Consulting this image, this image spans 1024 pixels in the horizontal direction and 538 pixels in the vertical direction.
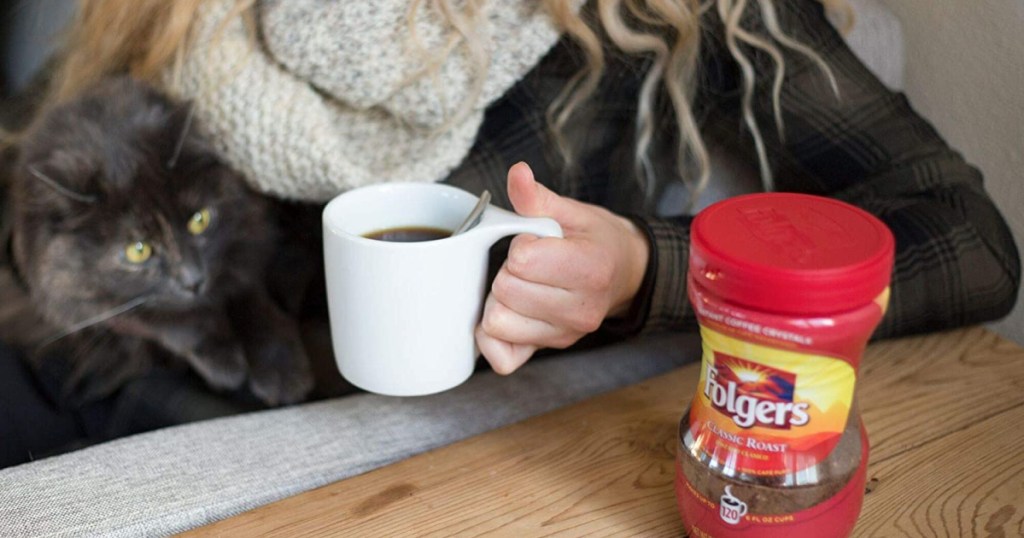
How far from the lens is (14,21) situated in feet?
4.58

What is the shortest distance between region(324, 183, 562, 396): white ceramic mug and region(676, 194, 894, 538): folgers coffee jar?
16cm

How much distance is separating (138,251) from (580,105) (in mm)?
465

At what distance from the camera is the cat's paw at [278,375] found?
2.86 feet

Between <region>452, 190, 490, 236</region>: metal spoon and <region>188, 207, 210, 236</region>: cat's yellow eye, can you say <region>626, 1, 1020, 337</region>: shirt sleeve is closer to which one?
<region>452, 190, 490, 236</region>: metal spoon

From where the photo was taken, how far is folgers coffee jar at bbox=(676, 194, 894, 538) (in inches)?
18.0

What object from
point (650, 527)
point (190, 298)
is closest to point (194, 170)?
point (190, 298)

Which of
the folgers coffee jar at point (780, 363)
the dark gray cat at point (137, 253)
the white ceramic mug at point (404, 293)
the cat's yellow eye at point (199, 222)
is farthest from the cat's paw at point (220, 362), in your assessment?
the folgers coffee jar at point (780, 363)

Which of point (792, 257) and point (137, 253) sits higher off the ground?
point (792, 257)

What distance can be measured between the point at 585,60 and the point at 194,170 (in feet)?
1.33

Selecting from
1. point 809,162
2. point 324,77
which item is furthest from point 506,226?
point 809,162

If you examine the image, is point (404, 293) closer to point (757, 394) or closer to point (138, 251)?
point (757, 394)

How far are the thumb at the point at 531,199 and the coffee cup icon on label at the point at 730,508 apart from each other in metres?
0.23

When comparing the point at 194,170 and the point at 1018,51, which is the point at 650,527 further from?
the point at 1018,51

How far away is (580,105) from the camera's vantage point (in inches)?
38.1
